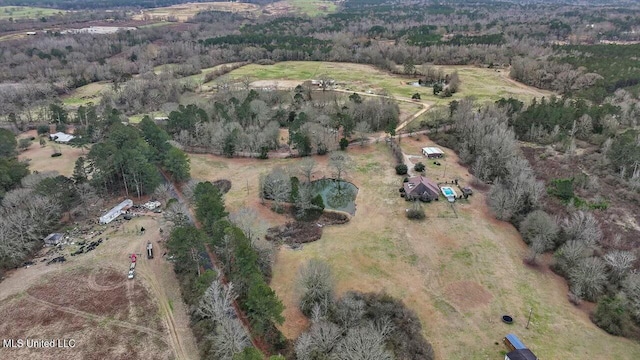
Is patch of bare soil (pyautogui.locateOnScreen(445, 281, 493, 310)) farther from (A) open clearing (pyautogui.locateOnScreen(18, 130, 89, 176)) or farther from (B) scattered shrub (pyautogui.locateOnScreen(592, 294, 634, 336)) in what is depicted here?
(A) open clearing (pyautogui.locateOnScreen(18, 130, 89, 176))

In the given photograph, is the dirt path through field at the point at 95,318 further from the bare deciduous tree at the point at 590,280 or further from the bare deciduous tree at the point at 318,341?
the bare deciduous tree at the point at 590,280

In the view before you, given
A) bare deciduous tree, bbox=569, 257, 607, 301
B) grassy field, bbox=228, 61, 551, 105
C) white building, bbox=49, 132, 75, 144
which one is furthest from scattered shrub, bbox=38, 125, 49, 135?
bare deciduous tree, bbox=569, 257, 607, 301

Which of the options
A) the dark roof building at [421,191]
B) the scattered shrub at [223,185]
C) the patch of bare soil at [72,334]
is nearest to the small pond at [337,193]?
the dark roof building at [421,191]

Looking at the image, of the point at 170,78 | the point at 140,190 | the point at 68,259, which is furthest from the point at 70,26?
the point at 68,259

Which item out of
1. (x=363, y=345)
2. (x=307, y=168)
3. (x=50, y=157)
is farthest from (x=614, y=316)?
(x=50, y=157)

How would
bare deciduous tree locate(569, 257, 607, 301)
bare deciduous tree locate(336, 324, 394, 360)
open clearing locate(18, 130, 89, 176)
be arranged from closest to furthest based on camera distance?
bare deciduous tree locate(336, 324, 394, 360) < bare deciduous tree locate(569, 257, 607, 301) < open clearing locate(18, 130, 89, 176)

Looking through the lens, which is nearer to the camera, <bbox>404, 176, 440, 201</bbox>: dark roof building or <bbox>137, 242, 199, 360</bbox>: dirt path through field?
<bbox>137, 242, 199, 360</bbox>: dirt path through field
